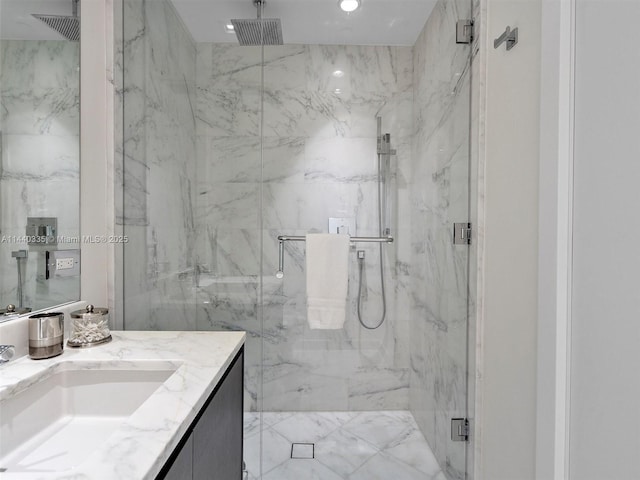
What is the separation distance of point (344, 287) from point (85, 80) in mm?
1368

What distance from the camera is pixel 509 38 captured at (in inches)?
48.4

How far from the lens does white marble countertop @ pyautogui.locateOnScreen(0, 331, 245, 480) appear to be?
1.99ft

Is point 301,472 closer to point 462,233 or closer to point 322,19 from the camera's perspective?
point 462,233

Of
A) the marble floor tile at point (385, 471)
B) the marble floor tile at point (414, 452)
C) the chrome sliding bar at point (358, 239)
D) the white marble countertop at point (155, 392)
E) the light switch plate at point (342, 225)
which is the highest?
the light switch plate at point (342, 225)

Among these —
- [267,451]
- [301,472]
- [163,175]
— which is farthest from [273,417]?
[163,175]

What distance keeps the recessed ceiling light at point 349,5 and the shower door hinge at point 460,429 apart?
1.86 m

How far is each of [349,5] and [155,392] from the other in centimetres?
171

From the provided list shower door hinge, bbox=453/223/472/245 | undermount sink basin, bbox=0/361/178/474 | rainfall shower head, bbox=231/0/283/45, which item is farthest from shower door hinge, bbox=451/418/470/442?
rainfall shower head, bbox=231/0/283/45

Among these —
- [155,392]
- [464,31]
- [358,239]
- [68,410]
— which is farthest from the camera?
[358,239]

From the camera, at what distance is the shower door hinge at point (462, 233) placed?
5.09 feet

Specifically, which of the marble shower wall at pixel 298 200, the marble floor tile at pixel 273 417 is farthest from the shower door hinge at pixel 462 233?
the marble floor tile at pixel 273 417

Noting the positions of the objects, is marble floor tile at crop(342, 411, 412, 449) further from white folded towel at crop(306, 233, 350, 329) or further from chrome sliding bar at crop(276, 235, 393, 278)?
chrome sliding bar at crop(276, 235, 393, 278)

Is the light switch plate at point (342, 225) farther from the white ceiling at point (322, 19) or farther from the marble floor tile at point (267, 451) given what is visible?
the marble floor tile at point (267, 451)

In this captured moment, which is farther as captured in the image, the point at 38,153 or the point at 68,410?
the point at 38,153
